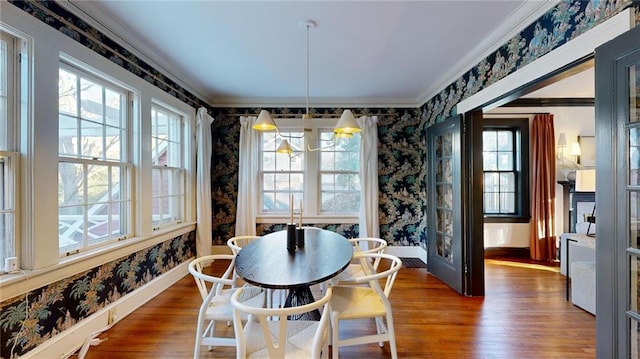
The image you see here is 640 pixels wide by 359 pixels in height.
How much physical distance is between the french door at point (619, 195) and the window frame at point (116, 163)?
11.5ft

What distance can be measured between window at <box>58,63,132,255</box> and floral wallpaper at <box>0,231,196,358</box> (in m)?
0.26

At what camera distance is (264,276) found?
158 cm

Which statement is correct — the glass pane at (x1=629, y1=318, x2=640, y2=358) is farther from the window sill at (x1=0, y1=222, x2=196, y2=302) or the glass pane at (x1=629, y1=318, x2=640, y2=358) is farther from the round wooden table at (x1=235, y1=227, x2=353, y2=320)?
the window sill at (x1=0, y1=222, x2=196, y2=302)

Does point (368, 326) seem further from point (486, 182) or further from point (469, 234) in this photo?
point (486, 182)

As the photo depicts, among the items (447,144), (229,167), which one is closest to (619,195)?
(447,144)

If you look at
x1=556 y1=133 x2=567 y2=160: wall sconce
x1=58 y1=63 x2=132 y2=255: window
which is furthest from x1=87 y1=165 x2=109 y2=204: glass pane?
x1=556 y1=133 x2=567 y2=160: wall sconce

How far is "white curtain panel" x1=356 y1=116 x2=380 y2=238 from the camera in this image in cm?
441

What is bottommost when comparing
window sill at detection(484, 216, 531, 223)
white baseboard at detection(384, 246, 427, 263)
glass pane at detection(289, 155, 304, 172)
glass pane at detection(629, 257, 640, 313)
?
white baseboard at detection(384, 246, 427, 263)

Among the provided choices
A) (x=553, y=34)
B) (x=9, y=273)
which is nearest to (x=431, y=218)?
(x=553, y=34)

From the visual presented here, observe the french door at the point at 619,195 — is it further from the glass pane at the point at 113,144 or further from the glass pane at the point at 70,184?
the glass pane at the point at 113,144

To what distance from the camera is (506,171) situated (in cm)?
480

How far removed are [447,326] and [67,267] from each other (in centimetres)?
304

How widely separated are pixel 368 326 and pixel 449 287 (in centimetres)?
142

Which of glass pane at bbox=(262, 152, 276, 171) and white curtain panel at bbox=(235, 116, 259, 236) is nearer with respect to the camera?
white curtain panel at bbox=(235, 116, 259, 236)
